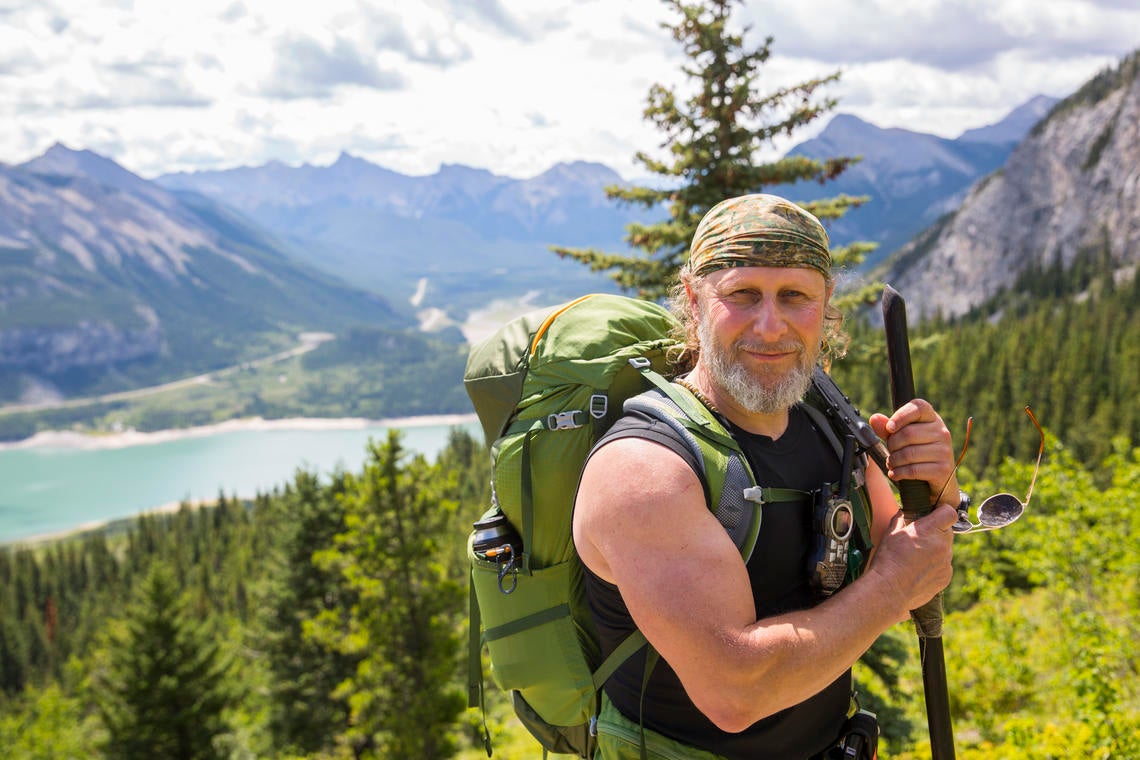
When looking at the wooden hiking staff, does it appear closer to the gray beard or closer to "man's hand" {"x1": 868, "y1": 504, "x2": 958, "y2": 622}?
"man's hand" {"x1": 868, "y1": 504, "x2": 958, "y2": 622}

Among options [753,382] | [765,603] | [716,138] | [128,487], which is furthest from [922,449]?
[128,487]

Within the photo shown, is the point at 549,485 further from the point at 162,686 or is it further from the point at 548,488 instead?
the point at 162,686

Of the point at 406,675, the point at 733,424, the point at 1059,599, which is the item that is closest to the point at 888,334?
the point at 733,424

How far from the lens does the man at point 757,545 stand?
2129 millimetres

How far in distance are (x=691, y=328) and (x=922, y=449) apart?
962mm

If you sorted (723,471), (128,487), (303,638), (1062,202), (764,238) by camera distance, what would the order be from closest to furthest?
(723,471)
(764,238)
(303,638)
(128,487)
(1062,202)

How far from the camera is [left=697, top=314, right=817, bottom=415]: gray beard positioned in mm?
2551

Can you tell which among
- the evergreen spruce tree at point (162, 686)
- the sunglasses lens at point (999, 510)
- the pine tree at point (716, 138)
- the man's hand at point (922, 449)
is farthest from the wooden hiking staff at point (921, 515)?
the evergreen spruce tree at point (162, 686)

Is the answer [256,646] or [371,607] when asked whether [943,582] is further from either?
[256,646]

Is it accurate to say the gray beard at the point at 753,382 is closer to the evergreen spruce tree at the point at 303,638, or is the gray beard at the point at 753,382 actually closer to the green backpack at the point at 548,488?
the green backpack at the point at 548,488

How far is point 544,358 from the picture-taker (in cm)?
305

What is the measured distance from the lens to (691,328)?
303 centimetres

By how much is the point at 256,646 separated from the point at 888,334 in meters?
28.5

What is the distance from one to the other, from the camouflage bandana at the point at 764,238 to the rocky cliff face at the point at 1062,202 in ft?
561
